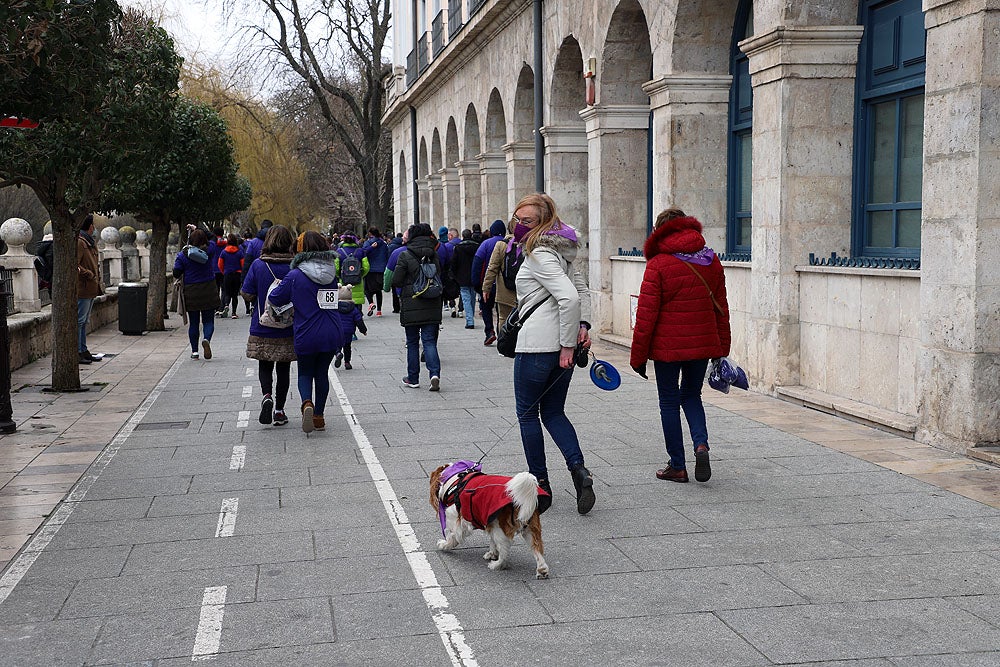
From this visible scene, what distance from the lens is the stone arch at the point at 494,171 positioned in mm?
25797

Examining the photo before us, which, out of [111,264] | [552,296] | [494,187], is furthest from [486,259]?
[111,264]

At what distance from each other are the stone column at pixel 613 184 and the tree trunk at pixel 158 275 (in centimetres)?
859

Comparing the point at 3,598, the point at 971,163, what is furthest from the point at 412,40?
the point at 3,598

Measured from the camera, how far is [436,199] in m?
35.2

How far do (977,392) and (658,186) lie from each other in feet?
23.2

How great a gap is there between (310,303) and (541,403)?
3302mm

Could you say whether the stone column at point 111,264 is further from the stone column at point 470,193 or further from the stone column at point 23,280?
the stone column at point 470,193

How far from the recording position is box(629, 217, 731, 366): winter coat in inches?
275

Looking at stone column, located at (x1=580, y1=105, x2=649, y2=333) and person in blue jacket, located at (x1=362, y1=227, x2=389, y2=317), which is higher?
stone column, located at (x1=580, y1=105, x2=649, y2=333)

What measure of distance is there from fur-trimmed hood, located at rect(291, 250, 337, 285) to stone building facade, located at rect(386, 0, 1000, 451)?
14.0ft

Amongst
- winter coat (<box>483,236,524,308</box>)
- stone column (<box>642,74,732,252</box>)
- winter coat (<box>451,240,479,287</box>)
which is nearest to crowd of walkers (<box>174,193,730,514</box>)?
winter coat (<box>483,236,524,308</box>)

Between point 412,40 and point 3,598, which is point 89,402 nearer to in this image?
point 3,598

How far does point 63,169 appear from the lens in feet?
38.5

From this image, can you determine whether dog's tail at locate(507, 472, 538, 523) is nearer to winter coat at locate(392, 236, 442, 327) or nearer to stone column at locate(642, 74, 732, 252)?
winter coat at locate(392, 236, 442, 327)
